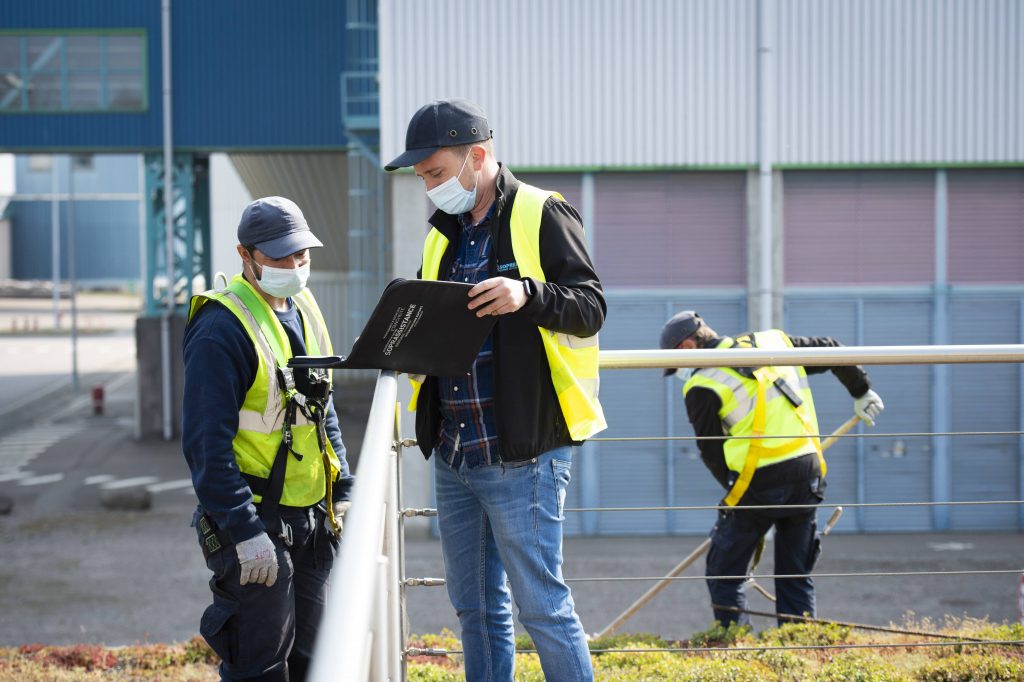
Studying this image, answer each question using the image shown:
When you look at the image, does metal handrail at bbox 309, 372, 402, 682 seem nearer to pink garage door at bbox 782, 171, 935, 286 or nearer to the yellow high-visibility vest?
the yellow high-visibility vest

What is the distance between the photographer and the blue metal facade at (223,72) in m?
20.8

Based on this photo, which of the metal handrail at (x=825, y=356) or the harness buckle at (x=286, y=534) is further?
the metal handrail at (x=825, y=356)

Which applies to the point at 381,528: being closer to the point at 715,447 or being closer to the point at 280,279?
the point at 280,279

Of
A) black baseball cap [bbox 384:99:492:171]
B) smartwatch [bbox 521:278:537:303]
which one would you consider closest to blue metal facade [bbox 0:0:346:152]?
black baseball cap [bbox 384:99:492:171]

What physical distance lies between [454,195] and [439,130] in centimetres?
18

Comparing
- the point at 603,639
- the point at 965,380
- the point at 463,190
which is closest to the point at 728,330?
the point at 965,380

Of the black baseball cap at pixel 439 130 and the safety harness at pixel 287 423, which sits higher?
the black baseball cap at pixel 439 130

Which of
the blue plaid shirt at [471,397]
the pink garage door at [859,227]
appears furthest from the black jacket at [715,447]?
the pink garage door at [859,227]

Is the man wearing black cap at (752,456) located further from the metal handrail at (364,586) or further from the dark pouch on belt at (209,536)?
the metal handrail at (364,586)

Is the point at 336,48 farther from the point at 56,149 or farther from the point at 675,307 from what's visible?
the point at 675,307

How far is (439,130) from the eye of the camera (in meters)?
3.31

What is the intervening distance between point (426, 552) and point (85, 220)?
2218 inches

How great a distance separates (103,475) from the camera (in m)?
18.3

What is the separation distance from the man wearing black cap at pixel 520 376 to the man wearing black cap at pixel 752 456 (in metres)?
3.42
